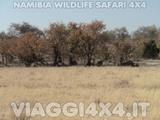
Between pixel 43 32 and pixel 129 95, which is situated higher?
pixel 43 32

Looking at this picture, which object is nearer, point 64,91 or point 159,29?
point 64,91

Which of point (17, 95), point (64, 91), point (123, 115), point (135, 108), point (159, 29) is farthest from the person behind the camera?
point (159, 29)

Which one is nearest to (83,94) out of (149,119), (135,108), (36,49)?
(135,108)

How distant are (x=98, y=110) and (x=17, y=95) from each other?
396 cm

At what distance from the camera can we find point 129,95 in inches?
563

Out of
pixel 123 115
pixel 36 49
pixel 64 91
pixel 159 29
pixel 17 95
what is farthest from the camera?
pixel 159 29

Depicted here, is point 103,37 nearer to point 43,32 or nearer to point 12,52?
point 43,32

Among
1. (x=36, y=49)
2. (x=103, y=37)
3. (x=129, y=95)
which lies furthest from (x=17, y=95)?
(x=103, y=37)

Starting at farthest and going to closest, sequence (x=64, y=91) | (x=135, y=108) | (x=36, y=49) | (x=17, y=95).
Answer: (x=36, y=49) → (x=64, y=91) → (x=17, y=95) → (x=135, y=108)

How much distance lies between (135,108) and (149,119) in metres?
1.57

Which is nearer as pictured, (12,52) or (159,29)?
(12,52)

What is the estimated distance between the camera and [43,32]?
52125 mm

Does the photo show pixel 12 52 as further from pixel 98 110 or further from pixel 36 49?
pixel 98 110

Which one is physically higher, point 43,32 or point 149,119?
point 43,32
